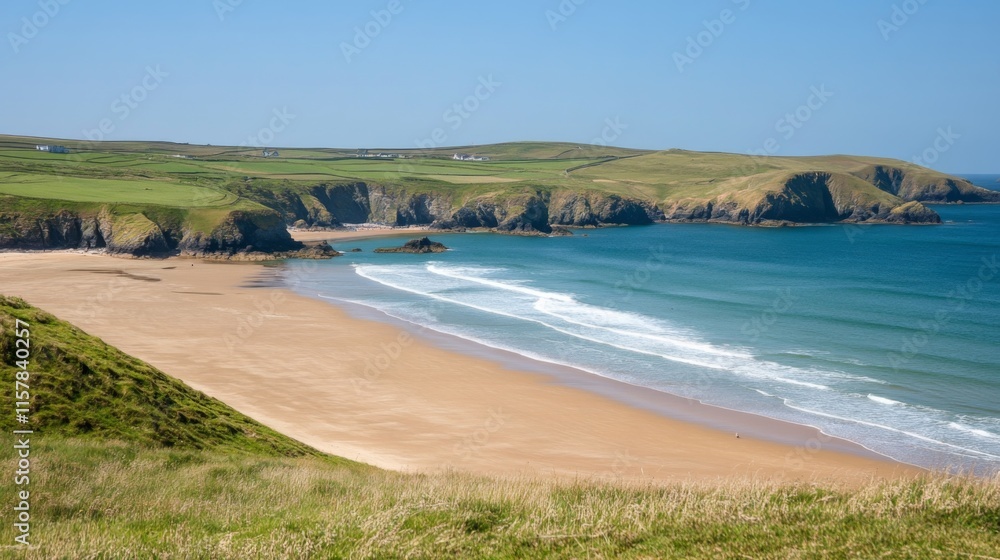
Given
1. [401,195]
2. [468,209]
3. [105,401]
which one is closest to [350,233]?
[401,195]

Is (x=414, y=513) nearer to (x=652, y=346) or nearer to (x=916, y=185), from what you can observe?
(x=652, y=346)

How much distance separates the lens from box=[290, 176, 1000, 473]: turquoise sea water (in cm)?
2862

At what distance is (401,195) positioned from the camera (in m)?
129

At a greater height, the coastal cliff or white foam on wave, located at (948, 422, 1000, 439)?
the coastal cliff

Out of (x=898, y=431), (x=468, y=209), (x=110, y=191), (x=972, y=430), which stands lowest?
(x=898, y=431)

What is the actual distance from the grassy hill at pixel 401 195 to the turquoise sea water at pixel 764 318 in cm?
2010

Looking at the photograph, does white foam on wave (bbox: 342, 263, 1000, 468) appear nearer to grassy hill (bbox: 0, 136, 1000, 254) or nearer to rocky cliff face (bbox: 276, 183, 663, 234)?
grassy hill (bbox: 0, 136, 1000, 254)

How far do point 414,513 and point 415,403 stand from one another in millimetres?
19566

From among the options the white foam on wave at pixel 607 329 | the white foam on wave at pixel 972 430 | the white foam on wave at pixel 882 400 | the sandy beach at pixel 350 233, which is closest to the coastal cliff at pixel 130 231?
the sandy beach at pixel 350 233

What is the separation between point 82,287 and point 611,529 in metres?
56.7

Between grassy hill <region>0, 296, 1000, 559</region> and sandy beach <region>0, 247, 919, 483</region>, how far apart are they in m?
3.12

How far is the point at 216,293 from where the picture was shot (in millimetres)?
56656

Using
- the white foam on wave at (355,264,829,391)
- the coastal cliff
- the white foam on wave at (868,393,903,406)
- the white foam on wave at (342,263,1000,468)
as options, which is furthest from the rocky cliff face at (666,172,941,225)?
the white foam on wave at (868,393,903,406)

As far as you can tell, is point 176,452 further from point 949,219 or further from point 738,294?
point 949,219
